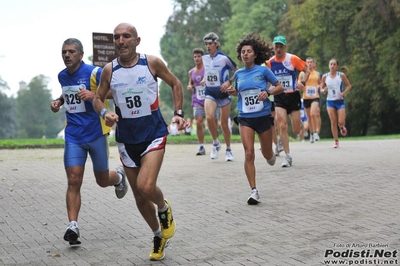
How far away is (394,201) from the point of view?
10.4m

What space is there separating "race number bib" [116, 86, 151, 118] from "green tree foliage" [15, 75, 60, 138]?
5762 inches

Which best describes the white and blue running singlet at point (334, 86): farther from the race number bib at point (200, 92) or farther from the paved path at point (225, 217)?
the paved path at point (225, 217)

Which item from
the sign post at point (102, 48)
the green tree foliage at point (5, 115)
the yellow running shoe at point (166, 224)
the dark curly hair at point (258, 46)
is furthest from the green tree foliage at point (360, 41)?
the green tree foliage at point (5, 115)

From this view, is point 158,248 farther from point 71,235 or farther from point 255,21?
point 255,21

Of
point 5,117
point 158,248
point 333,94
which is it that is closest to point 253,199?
point 158,248

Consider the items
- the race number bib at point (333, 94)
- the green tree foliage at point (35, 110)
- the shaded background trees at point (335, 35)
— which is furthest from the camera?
the green tree foliage at point (35, 110)

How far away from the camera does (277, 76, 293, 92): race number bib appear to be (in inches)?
597

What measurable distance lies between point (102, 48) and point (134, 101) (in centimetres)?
1414

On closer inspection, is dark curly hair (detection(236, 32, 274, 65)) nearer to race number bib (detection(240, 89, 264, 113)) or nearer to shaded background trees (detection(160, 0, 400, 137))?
race number bib (detection(240, 89, 264, 113))

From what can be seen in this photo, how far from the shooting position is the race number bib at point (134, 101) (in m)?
7.61

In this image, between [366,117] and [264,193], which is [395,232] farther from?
[366,117]

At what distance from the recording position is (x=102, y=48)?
21.5 m

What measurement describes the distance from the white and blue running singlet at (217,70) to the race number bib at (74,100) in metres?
7.51

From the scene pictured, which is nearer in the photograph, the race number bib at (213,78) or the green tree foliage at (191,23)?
the race number bib at (213,78)
